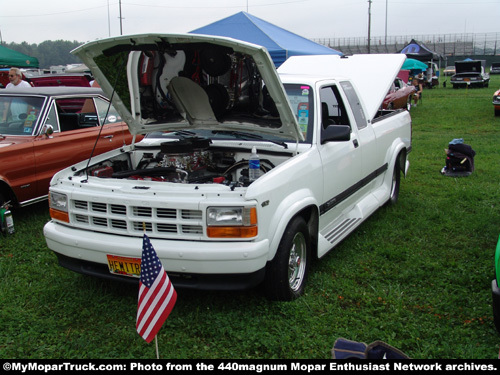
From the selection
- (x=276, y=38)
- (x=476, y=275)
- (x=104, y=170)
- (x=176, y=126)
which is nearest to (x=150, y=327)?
(x=104, y=170)

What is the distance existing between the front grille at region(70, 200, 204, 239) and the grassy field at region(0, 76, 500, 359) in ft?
2.30

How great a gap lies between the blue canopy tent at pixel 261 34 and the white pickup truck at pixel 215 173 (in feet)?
25.1

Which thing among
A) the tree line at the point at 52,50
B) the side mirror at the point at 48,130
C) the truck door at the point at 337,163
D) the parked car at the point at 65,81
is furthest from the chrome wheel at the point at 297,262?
the tree line at the point at 52,50

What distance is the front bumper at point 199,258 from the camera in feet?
11.0

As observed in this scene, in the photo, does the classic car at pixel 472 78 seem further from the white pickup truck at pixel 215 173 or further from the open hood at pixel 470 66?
the white pickup truck at pixel 215 173

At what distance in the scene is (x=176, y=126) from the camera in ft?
15.8

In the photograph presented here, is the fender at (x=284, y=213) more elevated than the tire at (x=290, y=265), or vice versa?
the fender at (x=284, y=213)

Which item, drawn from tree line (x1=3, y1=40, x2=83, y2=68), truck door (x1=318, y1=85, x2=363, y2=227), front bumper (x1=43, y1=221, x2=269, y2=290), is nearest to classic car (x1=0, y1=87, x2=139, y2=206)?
front bumper (x1=43, y1=221, x2=269, y2=290)

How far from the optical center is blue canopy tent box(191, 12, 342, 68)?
12.9 meters

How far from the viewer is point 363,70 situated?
6613 mm

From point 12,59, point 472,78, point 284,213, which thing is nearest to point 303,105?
point 284,213

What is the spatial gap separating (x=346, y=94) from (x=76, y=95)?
3.93m

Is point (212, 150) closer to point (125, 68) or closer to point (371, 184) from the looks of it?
point (125, 68)

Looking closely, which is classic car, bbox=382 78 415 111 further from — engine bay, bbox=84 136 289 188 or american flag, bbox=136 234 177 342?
american flag, bbox=136 234 177 342
